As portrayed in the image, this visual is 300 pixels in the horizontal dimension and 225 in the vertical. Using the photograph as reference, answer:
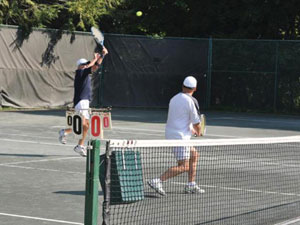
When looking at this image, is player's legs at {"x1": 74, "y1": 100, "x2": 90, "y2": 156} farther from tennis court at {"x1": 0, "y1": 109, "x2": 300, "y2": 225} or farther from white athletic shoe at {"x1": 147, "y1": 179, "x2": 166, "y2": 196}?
white athletic shoe at {"x1": 147, "y1": 179, "x2": 166, "y2": 196}

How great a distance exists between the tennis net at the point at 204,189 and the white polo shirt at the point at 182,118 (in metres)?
0.24

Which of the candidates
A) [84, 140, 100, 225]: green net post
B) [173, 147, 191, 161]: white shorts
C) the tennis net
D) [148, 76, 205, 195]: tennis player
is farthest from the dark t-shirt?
[84, 140, 100, 225]: green net post

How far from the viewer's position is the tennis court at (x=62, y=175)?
7.70 m

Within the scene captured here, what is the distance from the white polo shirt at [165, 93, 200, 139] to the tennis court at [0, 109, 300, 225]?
2.43 feet

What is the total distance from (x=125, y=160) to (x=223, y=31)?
2438 centimetres

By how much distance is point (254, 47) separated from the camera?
87.1ft

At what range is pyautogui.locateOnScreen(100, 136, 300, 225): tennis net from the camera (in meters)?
6.37

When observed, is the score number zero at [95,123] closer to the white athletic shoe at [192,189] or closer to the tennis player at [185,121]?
the tennis player at [185,121]

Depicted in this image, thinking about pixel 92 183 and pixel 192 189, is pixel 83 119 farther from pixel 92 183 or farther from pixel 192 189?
pixel 92 183

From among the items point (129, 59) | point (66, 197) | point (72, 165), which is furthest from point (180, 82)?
point (66, 197)

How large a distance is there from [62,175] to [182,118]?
2339mm

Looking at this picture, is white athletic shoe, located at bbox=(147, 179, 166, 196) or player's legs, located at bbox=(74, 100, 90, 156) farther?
player's legs, located at bbox=(74, 100, 90, 156)

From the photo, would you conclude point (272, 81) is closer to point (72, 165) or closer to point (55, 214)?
point (72, 165)

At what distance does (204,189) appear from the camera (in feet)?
30.8
